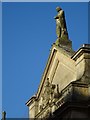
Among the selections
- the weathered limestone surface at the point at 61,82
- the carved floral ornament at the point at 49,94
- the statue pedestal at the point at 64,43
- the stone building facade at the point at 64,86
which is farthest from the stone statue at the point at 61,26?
the carved floral ornament at the point at 49,94

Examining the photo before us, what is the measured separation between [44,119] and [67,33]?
6238 mm

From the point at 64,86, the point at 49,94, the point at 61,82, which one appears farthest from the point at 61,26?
the point at 49,94

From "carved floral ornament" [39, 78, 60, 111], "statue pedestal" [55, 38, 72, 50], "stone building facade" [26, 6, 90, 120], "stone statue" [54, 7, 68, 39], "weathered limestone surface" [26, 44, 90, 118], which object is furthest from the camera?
"stone statue" [54, 7, 68, 39]

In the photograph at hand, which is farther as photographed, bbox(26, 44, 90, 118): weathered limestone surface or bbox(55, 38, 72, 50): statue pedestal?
bbox(55, 38, 72, 50): statue pedestal

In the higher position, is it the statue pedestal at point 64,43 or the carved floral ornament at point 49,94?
the statue pedestal at point 64,43

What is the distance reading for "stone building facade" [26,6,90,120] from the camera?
25.8 m

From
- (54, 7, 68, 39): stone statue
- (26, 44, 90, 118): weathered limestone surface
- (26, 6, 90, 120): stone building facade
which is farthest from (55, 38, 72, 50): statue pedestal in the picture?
(26, 44, 90, 118): weathered limestone surface

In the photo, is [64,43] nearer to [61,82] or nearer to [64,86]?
[61,82]

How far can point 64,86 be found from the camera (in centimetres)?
2931

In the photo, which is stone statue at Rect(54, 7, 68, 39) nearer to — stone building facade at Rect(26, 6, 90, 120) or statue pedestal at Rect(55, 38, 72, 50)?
statue pedestal at Rect(55, 38, 72, 50)

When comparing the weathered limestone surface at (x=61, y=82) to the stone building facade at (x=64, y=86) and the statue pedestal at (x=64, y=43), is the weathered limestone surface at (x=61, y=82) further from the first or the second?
the statue pedestal at (x=64, y=43)

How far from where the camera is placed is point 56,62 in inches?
1224

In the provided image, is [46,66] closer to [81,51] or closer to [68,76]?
[68,76]

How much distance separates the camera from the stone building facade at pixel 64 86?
25.8 metres
